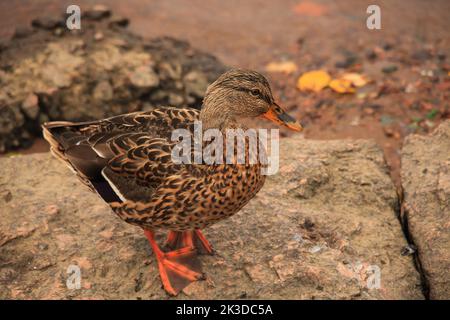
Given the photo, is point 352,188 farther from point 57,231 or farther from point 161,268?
point 57,231

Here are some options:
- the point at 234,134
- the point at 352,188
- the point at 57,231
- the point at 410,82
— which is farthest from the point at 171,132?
the point at 410,82

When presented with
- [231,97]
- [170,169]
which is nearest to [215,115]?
[231,97]

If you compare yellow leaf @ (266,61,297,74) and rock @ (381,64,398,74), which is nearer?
rock @ (381,64,398,74)

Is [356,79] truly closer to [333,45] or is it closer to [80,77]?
[333,45]

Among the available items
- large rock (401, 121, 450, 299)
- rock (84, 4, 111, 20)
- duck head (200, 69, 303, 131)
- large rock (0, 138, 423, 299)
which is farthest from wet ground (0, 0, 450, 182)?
duck head (200, 69, 303, 131)

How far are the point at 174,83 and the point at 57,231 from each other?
3.01 m

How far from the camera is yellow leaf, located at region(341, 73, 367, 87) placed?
7617mm

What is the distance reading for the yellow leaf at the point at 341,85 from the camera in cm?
754

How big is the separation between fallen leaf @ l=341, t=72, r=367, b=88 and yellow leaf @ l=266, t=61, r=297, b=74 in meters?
0.76

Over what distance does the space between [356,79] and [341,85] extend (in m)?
0.23

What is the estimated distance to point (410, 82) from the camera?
7523 millimetres

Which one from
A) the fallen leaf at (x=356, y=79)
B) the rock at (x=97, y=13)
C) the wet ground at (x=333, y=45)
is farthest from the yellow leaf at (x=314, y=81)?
the rock at (x=97, y=13)

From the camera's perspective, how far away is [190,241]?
450 cm

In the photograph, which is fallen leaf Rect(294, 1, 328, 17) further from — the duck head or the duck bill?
the duck head
